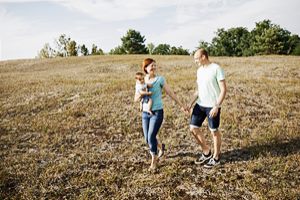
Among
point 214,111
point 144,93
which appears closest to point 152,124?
point 144,93

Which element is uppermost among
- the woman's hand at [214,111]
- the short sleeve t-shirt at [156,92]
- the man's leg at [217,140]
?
the short sleeve t-shirt at [156,92]

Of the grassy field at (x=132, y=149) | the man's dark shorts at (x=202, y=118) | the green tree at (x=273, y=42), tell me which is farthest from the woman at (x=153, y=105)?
the green tree at (x=273, y=42)

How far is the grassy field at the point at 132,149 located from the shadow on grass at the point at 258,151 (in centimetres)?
3

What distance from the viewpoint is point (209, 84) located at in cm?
688

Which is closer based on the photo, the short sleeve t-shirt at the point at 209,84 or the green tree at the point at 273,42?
the short sleeve t-shirt at the point at 209,84

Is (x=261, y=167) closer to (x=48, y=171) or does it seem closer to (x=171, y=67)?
(x=48, y=171)

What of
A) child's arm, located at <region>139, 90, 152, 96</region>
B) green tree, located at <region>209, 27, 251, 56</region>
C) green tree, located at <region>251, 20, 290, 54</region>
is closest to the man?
child's arm, located at <region>139, 90, 152, 96</region>

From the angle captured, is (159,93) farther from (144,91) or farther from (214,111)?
(214,111)

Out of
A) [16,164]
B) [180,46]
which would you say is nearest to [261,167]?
[16,164]

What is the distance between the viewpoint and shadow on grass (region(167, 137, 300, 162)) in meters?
7.99

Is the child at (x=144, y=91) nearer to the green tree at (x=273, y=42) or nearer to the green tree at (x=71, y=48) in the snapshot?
the green tree at (x=273, y=42)

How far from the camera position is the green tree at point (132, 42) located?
255 feet

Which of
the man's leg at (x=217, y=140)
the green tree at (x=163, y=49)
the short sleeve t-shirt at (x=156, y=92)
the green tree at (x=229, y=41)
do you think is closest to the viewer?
the short sleeve t-shirt at (x=156, y=92)

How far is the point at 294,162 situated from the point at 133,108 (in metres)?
7.30
